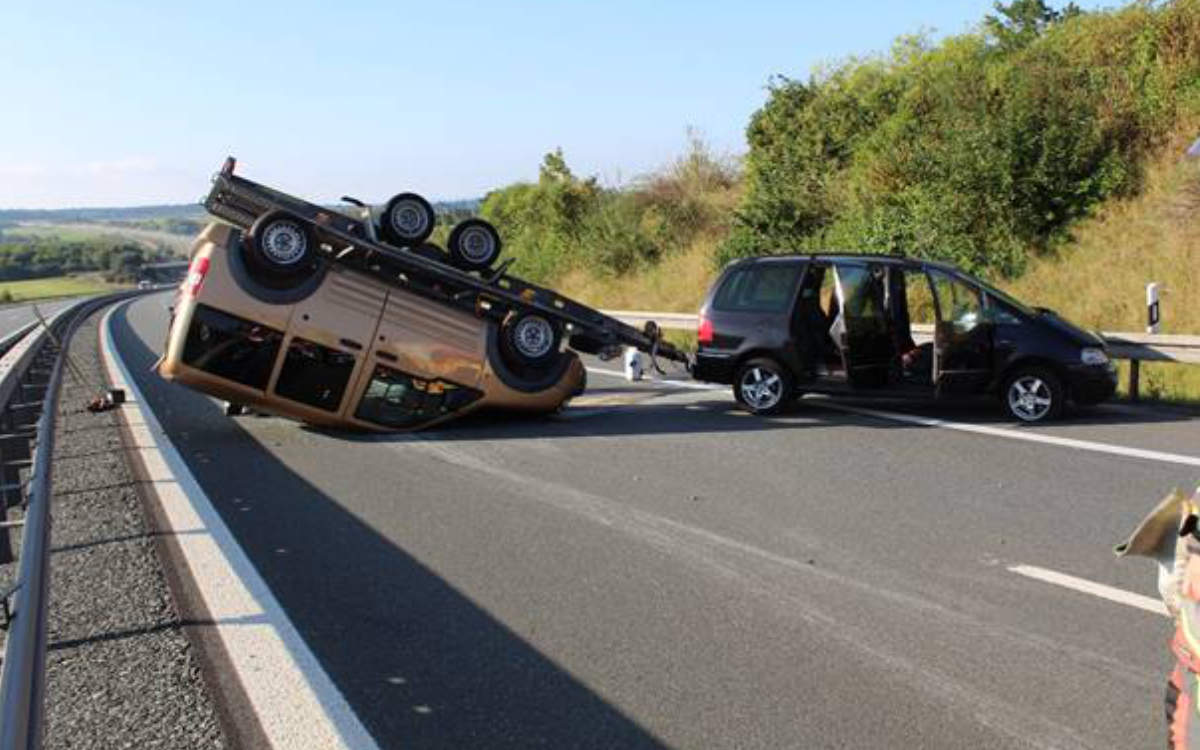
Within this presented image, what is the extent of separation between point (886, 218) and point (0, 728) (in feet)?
61.2

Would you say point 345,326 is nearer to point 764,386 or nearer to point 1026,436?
point 764,386

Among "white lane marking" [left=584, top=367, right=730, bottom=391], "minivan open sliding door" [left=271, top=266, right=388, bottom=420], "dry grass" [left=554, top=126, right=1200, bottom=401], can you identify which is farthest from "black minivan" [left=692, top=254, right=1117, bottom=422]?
"minivan open sliding door" [left=271, top=266, right=388, bottom=420]

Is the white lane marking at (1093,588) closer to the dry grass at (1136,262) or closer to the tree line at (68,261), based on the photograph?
the dry grass at (1136,262)

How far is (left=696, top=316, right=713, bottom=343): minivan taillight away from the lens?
12.2 m

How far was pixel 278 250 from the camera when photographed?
10.4 metres

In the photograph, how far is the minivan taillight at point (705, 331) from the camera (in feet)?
40.1

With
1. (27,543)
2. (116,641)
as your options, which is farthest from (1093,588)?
(27,543)

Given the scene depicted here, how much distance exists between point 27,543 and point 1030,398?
28.4ft

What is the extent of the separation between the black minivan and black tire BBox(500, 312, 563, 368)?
1.83 meters

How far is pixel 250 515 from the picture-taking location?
7.59 meters

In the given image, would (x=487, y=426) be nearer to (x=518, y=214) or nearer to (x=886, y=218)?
(x=886, y=218)

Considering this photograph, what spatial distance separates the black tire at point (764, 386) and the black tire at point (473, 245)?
297cm

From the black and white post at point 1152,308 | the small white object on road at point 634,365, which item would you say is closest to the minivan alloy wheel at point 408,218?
the small white object on road at point 634,365

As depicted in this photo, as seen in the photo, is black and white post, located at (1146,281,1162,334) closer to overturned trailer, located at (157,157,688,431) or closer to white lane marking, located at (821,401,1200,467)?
white lane marking, located at (821,401,1200,467)
